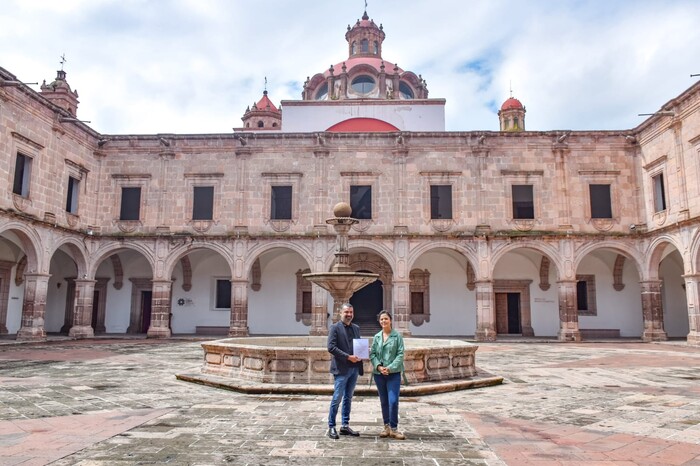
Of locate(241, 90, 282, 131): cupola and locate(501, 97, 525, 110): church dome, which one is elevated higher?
locate(501, 97, 525, 110): church dome

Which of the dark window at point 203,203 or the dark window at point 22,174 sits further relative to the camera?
the dark window at point 203,203

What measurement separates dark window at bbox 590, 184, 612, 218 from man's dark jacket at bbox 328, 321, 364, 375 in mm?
16061

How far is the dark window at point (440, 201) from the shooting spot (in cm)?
1869

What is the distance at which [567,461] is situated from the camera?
4098 mm

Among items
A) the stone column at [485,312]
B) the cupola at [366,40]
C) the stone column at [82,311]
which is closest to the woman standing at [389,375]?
the stone column at [485,312]

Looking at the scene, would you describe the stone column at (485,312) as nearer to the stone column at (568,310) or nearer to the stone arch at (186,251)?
the stone column at (568,310)

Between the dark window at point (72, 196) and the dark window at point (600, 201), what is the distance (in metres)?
18.0

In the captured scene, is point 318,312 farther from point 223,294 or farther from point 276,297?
point 223,294

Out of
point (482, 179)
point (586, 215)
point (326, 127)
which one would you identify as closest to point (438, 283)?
point (482, 179)

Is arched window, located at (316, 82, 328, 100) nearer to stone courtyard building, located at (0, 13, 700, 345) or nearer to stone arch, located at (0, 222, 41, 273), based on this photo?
stone courtyard building, located at (0, 13, 700, 345)

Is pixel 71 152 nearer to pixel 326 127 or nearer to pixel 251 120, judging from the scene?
pixel 326 127

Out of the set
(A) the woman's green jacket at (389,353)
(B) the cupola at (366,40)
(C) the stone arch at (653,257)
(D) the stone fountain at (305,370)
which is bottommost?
(D) the stone fountain at (305,370)

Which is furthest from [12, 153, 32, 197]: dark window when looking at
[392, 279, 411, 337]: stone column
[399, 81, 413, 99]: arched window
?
[399, 81, 413, 99]: arched window

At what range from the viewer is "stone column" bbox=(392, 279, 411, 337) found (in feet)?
58.9
